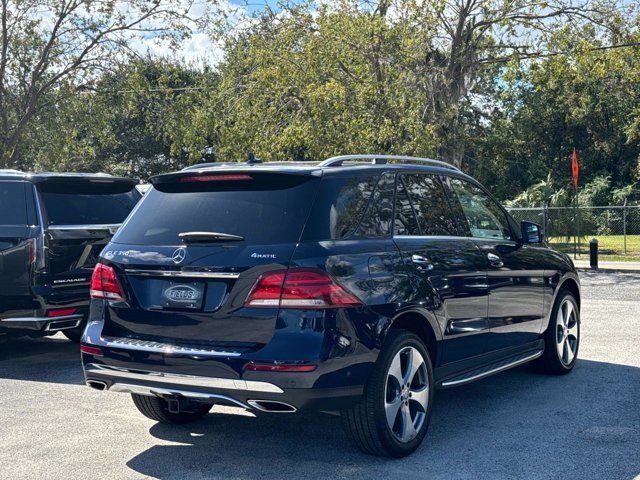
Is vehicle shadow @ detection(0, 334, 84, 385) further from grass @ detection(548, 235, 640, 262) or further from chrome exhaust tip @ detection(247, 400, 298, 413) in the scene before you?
grass @ detection(548, 235, 640, 262)

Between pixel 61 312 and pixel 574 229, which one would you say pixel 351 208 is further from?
pixel 574 229

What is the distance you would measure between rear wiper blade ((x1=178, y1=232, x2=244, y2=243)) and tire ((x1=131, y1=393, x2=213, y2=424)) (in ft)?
4.67

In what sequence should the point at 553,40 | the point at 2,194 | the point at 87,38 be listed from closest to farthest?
1. the point at 2,194
2. the point at 553,40
3. the point at 87,38

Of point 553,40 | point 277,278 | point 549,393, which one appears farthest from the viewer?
point 553,40

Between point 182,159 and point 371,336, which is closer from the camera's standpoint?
point 371,336

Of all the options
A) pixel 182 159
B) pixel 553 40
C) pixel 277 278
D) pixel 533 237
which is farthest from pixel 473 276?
pixel 182 159

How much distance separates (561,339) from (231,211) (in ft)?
13.1

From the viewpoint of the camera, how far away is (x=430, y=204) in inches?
232

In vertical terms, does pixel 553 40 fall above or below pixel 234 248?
above

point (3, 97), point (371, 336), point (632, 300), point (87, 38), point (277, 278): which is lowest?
point (632, 300)

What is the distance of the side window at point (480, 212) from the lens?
6.33 m

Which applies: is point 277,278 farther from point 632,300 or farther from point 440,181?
point 632,300

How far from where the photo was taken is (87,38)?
22.8m

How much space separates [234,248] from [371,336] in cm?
94
